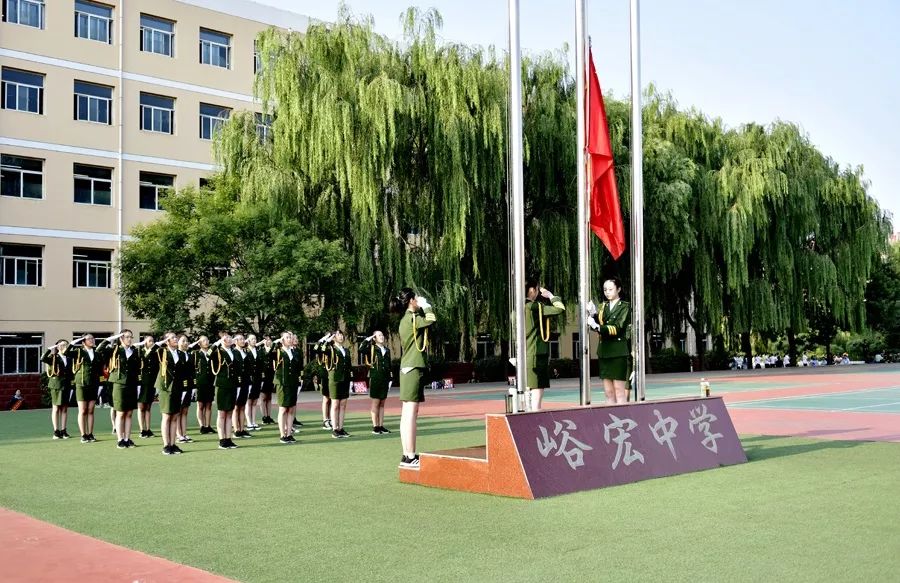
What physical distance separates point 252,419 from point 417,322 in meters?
7.22

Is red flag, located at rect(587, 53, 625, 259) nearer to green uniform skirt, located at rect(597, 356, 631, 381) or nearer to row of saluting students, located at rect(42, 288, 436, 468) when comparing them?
green uniform skirt, located at rect(597, 356, 631, 381)

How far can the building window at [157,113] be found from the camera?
29.9 meters

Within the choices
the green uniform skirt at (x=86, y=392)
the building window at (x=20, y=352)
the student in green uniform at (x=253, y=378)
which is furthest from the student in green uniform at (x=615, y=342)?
the building window at (x=20, y=352)

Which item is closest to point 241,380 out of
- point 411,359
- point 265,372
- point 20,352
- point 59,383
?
point 265,372

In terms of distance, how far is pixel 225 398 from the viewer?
12500 mm

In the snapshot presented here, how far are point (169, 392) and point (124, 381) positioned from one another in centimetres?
105

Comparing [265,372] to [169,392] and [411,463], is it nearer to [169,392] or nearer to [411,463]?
[169,392]

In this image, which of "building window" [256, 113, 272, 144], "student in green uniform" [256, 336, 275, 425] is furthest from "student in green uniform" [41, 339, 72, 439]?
"building window" [256, 113, 272, 144]

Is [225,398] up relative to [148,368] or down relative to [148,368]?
down

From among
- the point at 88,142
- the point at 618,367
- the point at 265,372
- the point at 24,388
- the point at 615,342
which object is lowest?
the point at 24,388

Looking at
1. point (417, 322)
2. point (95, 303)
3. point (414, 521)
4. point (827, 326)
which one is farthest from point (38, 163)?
point (827, 326)

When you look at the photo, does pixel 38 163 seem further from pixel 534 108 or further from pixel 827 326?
pixel 827 326

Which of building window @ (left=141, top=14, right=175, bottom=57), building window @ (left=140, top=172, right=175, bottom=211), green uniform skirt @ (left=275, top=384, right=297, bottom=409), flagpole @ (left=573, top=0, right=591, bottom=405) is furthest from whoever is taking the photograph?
building window @ (left=141, top=14, right=175, bottom=57)

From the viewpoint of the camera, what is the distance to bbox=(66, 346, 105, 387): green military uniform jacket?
13469 mm
